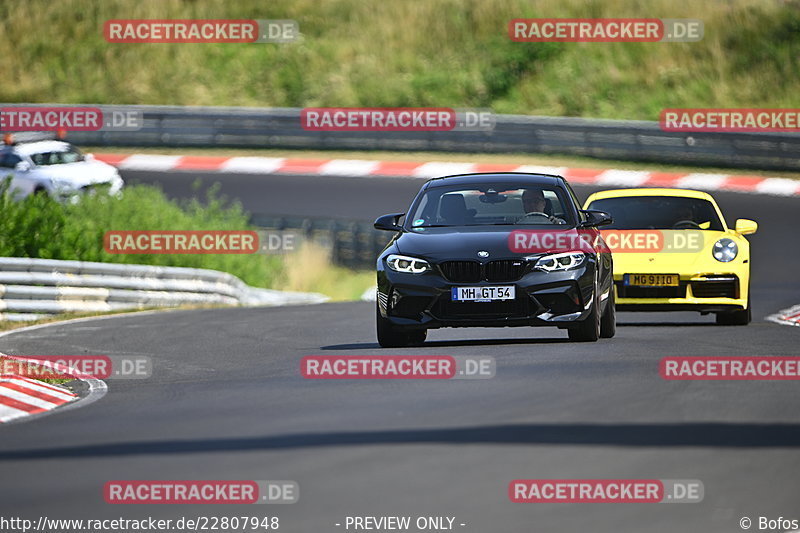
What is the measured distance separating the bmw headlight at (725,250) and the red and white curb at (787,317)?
1129 millimetres

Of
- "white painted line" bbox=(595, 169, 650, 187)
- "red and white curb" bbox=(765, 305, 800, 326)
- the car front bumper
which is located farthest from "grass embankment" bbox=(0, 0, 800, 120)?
the car front bumper

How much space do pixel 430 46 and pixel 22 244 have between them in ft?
73.3

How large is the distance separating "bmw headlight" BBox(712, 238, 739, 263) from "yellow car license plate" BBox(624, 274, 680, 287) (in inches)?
20.7

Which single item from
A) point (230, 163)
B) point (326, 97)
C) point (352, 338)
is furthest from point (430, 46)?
point (352, 338)

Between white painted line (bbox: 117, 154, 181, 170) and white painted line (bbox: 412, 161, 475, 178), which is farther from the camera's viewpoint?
white painted line (bbox: 117, 154, 181, 170)

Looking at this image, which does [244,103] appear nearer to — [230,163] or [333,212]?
[230,163]

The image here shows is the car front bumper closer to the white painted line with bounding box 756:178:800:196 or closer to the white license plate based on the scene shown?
the white license plate

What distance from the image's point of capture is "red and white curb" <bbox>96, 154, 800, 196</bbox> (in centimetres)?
2864

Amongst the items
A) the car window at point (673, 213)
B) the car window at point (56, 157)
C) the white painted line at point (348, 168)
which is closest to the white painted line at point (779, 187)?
the white painted line at point (348, 168)

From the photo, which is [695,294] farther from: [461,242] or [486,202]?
[461,242]

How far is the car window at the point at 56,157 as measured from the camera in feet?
95.0

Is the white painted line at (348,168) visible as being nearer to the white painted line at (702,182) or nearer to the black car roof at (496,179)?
the white painted line at (702,182)

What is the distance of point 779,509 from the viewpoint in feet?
20.4

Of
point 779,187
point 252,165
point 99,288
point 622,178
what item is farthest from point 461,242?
point 252,165
